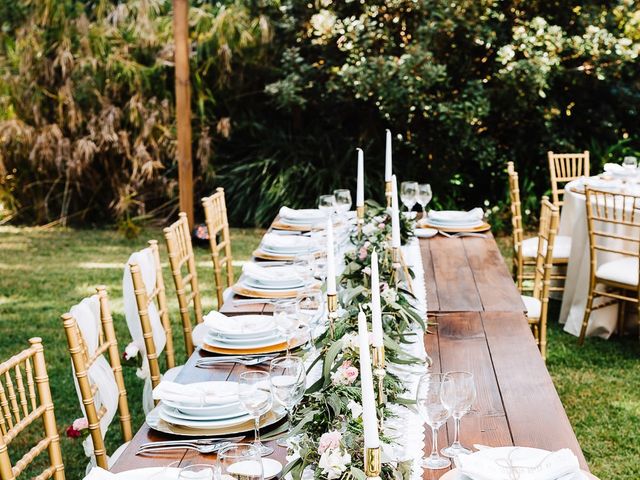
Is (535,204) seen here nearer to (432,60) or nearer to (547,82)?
(547,82)

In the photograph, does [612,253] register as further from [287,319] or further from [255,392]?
[255,392]

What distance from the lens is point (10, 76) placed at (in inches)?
336

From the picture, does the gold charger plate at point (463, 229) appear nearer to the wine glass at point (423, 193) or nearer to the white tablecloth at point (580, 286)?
the wine glass at point (423, 193)

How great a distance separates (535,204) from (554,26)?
1.69 metres

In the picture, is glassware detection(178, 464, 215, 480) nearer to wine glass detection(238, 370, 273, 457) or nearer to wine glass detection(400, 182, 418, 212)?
wine glass detection(238, 370, 273, 457)

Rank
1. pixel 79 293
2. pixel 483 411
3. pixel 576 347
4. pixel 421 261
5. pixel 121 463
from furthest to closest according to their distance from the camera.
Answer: pixel 79 293 → pixel 576 347 → pixel 421 261 → pixel 483 411 → pixel 121 463

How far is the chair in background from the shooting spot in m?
5.32

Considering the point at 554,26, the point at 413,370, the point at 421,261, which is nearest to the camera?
the point at 413,370

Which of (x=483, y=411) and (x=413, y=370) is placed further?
(x=413, y=370)

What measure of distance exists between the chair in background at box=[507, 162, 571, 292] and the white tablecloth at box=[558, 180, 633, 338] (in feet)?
0.43

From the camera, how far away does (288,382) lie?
6.61ft

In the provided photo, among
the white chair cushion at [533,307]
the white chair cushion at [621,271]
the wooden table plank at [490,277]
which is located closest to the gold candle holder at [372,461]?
the wooden table plank at [490,277]

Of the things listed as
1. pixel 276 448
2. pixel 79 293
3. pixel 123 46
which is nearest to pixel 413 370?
pixel 276 448

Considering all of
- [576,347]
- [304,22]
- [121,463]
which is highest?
[304,22]
